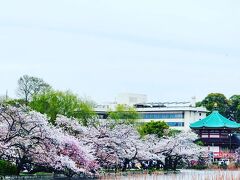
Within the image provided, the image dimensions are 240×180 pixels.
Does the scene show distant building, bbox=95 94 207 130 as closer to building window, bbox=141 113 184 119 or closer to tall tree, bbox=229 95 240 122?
building window, bbox=141 113 184 119

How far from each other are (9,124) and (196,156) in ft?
100

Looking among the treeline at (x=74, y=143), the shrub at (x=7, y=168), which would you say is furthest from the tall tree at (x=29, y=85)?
the shrub at (x=7, y=168)

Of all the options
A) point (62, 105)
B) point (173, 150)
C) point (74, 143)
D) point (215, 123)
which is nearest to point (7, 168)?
point (74, 143)

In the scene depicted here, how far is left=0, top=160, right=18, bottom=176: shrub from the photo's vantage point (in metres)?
35.1

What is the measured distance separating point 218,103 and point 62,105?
44.4 metres

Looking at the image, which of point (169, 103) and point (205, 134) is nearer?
point (205, 134)

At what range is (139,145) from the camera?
156 ft

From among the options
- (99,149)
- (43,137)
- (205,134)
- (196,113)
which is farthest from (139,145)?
(196,113)

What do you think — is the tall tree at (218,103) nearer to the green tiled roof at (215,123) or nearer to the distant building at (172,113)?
the distant building at (172,113)

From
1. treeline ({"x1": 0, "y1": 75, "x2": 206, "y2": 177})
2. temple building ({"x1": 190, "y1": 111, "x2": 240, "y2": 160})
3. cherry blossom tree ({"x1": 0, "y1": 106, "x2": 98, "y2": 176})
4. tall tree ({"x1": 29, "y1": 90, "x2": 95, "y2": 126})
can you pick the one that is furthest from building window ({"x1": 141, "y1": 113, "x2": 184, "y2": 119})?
cherry blossom tree ({"x1": 0, "y1": 106, "x2": 98, "y2": 176})

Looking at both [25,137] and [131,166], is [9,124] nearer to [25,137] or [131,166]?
[25,137]

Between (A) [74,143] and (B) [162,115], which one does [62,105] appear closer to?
(A) [74,143]

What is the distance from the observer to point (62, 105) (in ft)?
203

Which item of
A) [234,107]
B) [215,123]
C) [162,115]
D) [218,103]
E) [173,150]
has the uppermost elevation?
[218,103]
